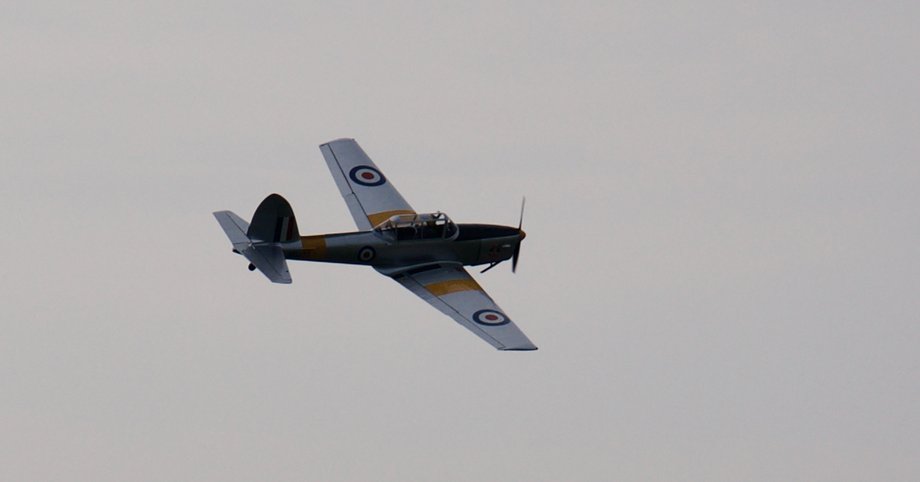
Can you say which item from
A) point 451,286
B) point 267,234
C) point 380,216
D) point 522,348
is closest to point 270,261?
point 267,234

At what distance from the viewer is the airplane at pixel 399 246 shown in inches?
1725

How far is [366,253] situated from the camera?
149 ft

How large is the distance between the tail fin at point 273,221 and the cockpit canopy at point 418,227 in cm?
230

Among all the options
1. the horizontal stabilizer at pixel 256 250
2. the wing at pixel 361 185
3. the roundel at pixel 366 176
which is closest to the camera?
the horizontal stabilizer at pixel 256 250

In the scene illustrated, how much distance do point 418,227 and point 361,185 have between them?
3.17m

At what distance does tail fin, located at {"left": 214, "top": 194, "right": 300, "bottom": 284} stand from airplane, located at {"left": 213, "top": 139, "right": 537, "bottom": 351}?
0.07 feet

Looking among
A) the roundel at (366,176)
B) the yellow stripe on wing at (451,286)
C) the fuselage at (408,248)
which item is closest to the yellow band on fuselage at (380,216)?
the roundel at (366,176)

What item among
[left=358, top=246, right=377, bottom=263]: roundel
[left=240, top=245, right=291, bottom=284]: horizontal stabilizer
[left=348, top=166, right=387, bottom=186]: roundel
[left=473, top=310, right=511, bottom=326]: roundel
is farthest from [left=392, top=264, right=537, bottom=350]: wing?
[left=348, top=166, right=387, bottom=186]: roundel

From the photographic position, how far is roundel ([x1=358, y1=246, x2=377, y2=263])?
45438 millimetres

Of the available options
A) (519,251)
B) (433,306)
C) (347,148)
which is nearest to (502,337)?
(433,306)

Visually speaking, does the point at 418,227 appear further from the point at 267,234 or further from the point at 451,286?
the point at 267,234

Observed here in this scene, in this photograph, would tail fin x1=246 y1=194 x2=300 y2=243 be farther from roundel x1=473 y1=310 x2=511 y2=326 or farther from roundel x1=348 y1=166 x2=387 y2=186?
roundel x1=348 y1=166 x2=387 y2=186

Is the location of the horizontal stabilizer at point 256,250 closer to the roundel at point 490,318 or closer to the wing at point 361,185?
the wing at point 361,185

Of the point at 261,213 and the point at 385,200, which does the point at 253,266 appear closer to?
the point at 261,213
